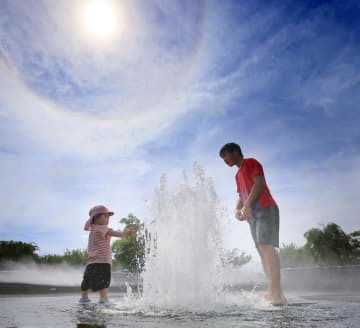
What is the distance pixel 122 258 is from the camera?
947 inches

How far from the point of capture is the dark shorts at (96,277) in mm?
5852

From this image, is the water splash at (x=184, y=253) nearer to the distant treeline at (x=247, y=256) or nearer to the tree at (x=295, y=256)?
the distant treeline at (x=247, y=256)

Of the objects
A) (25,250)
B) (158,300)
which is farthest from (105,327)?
(25,250)

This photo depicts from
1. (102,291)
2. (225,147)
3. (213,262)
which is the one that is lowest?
(102,291)

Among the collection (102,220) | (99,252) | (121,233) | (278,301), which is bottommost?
(278,301)

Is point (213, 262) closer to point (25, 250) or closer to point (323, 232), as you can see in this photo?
point (323, 232)

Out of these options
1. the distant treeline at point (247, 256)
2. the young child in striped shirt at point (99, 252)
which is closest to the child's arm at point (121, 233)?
the young child in striped shirt at point (99, 252)

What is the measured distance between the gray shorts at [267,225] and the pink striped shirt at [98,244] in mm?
2716

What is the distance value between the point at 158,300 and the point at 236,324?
2815 millimetres

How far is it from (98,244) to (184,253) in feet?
5.06

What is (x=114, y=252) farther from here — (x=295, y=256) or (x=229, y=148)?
(x=229, y=148)

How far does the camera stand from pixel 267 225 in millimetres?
4520

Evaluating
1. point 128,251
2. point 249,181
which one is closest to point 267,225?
point 249,181

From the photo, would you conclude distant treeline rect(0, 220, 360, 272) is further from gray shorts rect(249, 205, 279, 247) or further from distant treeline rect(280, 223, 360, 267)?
gray shorts rect(249, 205, 279, 247)
